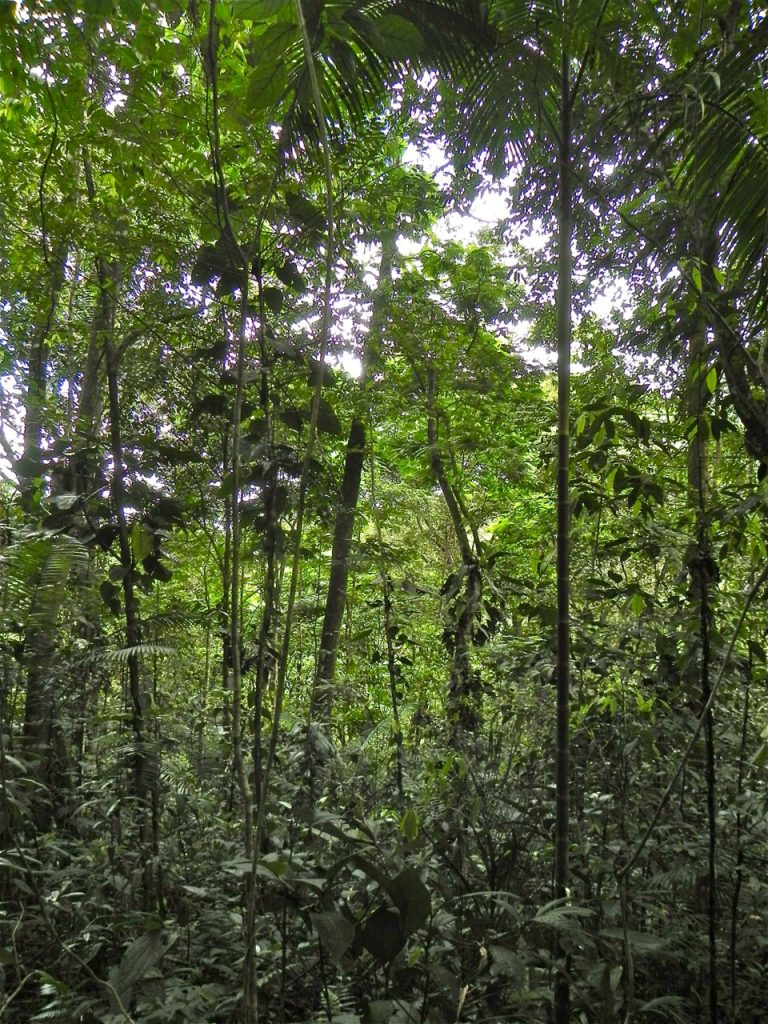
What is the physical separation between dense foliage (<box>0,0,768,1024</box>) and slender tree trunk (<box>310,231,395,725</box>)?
0.12 meters

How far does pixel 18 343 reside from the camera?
529cm

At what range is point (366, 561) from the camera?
435 centimetres

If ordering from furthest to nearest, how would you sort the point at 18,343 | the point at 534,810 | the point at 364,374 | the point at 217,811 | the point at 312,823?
the point at 18,343, the point at 364,374, the point at 217,811, the point at 534,810, the point at 312,823

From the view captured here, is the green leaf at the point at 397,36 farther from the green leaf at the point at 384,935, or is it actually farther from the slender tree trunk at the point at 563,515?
the green leaf at the point at 384,935

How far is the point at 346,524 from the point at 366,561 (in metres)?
0.74

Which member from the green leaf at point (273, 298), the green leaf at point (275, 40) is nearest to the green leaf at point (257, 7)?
the green leaf at point (275, 40)

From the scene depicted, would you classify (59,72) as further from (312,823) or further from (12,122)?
(312,823)

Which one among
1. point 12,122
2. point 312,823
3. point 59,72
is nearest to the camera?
point 312,823

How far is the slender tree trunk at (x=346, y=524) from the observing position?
4.25 meters

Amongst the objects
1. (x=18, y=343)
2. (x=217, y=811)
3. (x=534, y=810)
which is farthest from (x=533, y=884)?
(x=18, y=343)

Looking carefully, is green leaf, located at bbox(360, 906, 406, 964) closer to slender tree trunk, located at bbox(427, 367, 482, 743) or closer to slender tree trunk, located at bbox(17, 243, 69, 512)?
slender tree trunk, located at bbox(427, 367, 482, 743)

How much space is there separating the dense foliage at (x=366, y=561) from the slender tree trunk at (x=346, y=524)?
115mm

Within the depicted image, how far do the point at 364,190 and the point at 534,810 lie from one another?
9.81ft

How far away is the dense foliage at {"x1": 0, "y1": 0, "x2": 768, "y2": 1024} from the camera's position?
181cm
